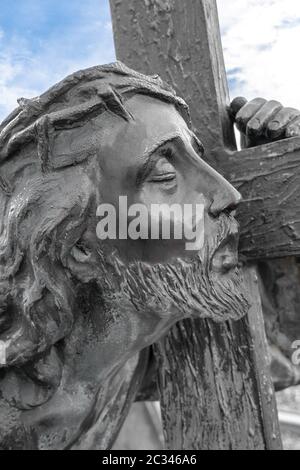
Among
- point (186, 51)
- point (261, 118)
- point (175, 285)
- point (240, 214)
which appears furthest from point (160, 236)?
point (186, 51)

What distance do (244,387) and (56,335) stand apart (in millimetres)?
519

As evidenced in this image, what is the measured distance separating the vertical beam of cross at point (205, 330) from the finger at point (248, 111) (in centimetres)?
5

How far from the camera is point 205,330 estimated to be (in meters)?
1.45

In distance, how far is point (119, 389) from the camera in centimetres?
152

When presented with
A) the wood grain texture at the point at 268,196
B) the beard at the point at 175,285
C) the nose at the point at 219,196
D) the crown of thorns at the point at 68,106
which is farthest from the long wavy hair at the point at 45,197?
the wood grain texture at the point at 268,196

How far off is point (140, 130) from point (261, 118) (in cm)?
37

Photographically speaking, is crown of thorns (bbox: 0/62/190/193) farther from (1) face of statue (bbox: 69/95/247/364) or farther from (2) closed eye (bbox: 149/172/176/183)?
(2) closed eye (bbox: 149/172/176/183)

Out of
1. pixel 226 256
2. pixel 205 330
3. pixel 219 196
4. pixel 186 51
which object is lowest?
pixel 205 330

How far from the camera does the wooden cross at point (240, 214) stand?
135cm

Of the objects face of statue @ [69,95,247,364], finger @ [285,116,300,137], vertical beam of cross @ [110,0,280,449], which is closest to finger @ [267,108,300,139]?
finger @ [285,116,300,137]

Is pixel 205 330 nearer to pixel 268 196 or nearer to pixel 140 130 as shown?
pixel 268 196

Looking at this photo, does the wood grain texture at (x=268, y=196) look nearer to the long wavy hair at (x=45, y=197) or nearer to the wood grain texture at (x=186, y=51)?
the wood grain texture at (x=186, y=51)

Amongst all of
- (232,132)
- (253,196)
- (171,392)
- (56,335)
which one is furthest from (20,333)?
(232,132)

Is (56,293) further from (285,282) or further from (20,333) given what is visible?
(285,282)
